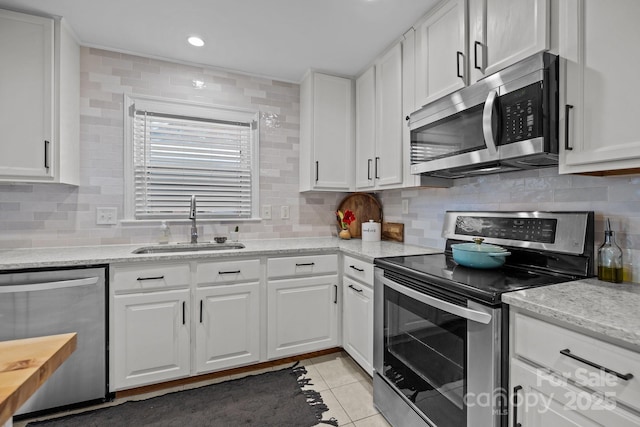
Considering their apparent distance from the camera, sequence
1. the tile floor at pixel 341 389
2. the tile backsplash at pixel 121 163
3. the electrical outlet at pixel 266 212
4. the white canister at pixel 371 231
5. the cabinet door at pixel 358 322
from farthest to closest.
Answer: the electrical outlet at pixel 266 212
the white canister at pixel 371 231
the tile backsplash at pixel 121 163
the cabinet door at pixel 358 322
the tile floor at pixel 341 389

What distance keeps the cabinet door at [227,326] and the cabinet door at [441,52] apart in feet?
5.75

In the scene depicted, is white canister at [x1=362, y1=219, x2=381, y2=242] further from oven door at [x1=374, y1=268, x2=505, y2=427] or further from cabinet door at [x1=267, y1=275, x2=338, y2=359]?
oven door at [x1=374, y1=268, x2=505, y2=427]

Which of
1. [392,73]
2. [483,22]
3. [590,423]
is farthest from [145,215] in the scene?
[590,423]

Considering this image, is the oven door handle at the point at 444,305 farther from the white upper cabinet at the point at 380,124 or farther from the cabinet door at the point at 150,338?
the cabinet door at the point at 150,338

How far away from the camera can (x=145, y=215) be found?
99.0 inches

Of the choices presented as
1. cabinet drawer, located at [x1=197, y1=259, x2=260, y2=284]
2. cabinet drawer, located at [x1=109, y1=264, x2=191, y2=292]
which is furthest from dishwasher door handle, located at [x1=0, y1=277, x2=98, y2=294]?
cabinet drawer, located at [x1=197, y1=259, x2=260, y2=284]

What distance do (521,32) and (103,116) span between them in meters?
2.74

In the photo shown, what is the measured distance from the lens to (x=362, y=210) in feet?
9.94

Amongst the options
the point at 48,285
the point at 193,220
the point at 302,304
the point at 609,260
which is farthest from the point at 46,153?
the point at 609,260

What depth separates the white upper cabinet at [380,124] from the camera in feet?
7.52

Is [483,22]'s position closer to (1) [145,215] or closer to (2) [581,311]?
(2) [581,311]

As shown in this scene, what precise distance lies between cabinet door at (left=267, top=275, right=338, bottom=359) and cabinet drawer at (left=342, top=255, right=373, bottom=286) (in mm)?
157

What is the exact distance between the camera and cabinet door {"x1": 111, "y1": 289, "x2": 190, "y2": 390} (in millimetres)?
1919

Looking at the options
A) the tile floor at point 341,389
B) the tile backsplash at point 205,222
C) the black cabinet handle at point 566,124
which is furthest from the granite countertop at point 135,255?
the black cabinet handle at point 566,124
